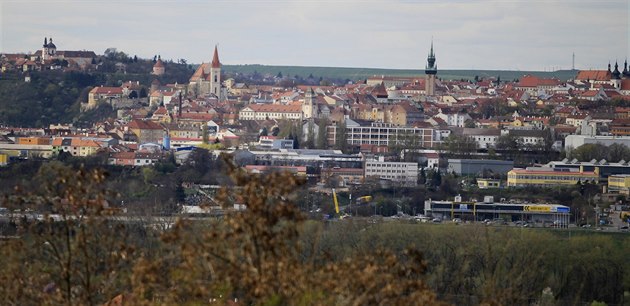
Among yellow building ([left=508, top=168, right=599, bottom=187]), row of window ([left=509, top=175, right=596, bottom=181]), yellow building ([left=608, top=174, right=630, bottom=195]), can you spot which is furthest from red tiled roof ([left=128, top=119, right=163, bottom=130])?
yellow building ([left=608, top=174, right=630, bottom=195])

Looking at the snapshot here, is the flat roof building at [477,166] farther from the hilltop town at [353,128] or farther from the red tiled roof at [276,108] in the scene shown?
the red tiled roof at [276,108]

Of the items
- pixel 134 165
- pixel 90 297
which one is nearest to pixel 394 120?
pixel 134 165

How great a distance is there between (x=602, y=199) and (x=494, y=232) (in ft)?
41.1

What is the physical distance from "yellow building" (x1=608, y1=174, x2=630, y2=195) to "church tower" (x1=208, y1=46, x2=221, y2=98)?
108ft

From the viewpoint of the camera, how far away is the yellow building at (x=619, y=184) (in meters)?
42.1

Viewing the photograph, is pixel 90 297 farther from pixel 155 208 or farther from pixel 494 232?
pixel 155 208

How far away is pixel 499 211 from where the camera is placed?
36438mm

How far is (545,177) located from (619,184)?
1.82m

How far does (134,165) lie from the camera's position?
44.4m

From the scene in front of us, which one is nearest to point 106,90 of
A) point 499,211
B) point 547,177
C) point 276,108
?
point 276,108

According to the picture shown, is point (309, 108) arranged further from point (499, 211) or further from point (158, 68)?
point (499, 211)

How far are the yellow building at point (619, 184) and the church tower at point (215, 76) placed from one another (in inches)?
1296

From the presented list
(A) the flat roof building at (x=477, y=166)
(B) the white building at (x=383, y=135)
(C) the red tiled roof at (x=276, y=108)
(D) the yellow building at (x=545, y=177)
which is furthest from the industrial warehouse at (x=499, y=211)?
(C) the red tiled roof at (x=276, y=108)

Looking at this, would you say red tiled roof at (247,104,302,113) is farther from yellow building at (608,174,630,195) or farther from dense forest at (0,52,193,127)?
yellow building at (608,174,630,195)
